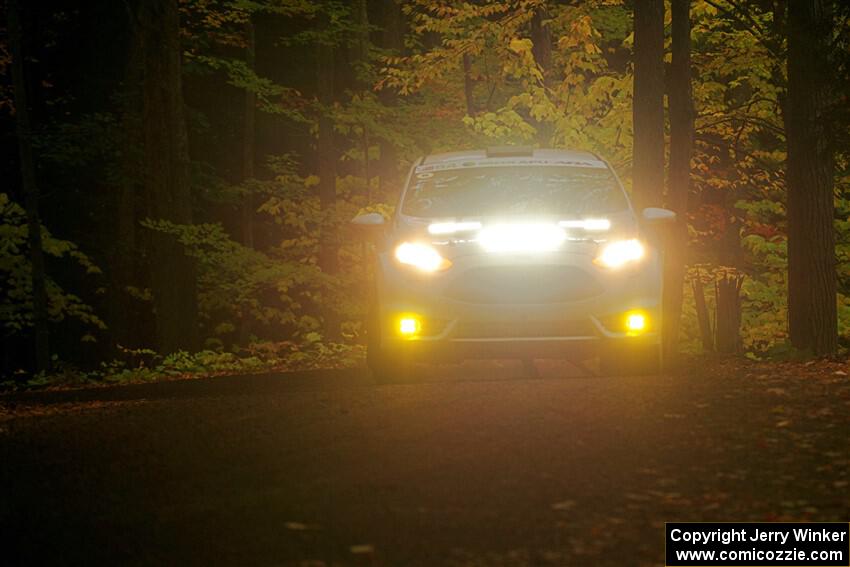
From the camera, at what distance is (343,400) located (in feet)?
32.5

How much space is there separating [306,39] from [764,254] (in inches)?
469

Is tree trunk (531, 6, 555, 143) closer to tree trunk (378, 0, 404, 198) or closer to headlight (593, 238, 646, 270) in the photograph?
A: tree trunk (378, 0, 404, 198)

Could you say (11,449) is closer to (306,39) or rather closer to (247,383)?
(247,383)

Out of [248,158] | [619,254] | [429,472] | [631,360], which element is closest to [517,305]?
[619,254]

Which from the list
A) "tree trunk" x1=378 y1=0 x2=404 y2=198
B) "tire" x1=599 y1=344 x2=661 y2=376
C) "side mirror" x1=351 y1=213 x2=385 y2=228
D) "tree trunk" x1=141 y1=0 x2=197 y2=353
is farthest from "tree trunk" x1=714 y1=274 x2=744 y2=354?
"side mirror" x1=351 y1=213 x2=385 y2=228

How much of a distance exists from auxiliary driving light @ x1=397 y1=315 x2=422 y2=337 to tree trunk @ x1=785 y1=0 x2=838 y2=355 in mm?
7502

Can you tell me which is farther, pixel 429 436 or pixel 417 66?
pixel 417 66

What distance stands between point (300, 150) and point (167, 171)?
12.9 metres

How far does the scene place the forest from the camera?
20625 millimetres

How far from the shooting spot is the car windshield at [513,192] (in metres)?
11.4

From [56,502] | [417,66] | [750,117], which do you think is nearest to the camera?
[56,502]

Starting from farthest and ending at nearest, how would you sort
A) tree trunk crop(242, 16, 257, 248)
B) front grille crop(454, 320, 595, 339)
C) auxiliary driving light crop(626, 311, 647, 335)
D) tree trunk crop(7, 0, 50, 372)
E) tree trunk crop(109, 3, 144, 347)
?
tree trunk crop(242, 16, 257, 248) → tree trunk crop(109, 3, 144, 347) → tree trunk crop(7, 0, 50, 372) → auxiliary driving light crop(626, 311, 647, 335) → front grille crop(454, 320, 595, 339)

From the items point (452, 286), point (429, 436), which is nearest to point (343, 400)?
point (452, 286)

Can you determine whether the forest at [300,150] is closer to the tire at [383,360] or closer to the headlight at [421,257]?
the tire at [383,360]
